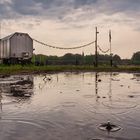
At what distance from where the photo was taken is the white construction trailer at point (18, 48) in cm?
5072

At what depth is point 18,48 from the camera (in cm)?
5138

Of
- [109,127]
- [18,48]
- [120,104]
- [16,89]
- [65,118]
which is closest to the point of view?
[109,127]

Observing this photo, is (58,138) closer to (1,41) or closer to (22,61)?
(22,61)

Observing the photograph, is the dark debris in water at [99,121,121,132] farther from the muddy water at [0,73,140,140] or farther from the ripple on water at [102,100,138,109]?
the ripple on water at [102,100,138,109]

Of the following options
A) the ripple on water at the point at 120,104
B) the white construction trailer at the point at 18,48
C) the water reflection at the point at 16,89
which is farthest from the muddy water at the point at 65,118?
the white construction trailer at the point at 18,48

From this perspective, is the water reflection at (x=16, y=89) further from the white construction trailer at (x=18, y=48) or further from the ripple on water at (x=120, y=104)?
the white construction trailer at (x=18, y=48)

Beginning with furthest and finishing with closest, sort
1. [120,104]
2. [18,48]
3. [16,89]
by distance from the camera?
[18,48] → [16,89] → [120,104]

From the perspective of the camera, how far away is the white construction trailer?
5072 centimetres

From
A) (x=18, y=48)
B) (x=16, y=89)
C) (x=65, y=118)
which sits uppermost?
(x=18, y=48)

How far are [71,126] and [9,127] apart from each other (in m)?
1.94

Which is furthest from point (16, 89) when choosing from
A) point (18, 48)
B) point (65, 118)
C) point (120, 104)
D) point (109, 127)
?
point (18, 48)

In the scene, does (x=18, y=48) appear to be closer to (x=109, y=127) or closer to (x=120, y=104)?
(x=120, y=104)

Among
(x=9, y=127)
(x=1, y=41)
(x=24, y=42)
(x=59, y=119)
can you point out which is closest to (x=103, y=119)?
(x=59, y=119)

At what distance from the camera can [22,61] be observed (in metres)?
53.6
